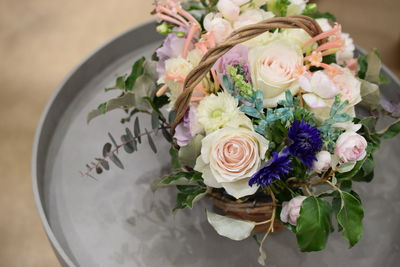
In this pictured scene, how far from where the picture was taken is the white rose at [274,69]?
77 cm

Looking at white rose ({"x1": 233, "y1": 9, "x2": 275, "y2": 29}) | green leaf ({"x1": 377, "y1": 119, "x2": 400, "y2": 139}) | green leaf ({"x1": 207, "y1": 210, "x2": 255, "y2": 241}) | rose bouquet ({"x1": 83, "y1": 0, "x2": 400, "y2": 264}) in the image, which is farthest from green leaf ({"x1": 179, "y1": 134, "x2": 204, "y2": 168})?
green leaf ({"x1": 377, "y1": 119, "x2": 400, "y2": 139})

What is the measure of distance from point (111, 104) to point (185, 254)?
34 centimetres

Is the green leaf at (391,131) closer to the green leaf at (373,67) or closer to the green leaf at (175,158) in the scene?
the green leaf at (373,67)

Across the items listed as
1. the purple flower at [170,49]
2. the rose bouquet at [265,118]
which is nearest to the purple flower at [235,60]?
the rose bouquet at [265,118]

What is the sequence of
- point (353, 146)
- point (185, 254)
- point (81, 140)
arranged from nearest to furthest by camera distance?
1. point (353, 146)
2. point (185, 254)
3. point (81, 140)

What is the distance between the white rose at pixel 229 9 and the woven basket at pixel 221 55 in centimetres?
12

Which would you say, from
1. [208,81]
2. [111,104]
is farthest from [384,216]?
[111,104]

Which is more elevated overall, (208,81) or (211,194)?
(208,81)

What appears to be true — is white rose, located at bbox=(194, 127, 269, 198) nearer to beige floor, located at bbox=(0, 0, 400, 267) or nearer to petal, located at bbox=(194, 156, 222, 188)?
petal, located at bbox=(194, 156, 222, 188)

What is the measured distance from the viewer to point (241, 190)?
77 cm

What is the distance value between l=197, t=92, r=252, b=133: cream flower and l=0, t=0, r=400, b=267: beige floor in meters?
0.89

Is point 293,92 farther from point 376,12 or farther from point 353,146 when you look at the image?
point 376,12

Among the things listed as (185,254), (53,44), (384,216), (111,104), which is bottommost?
(384,216)

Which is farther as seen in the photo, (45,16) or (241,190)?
(45,16)
